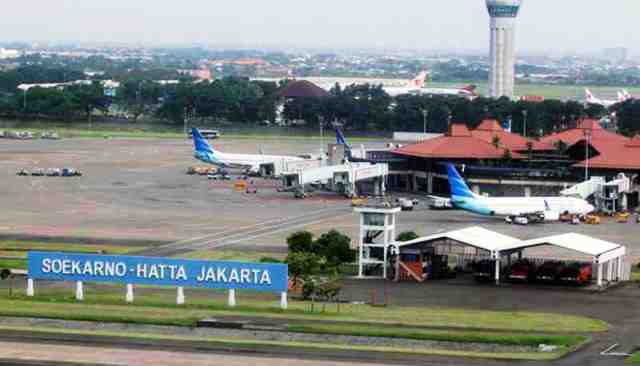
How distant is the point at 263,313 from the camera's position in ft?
217

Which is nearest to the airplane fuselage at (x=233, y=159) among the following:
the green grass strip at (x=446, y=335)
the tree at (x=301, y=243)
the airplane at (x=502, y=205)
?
the airplane at (x=502, y=205)

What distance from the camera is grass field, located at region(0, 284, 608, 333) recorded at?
63938 millimetres

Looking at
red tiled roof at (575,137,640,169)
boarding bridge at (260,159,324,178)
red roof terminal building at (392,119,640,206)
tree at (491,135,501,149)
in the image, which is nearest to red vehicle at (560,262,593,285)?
red roof terminal building at (392,119,640,206)

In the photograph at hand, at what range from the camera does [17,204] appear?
12200cm

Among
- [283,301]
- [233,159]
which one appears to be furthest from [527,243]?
[233,159]

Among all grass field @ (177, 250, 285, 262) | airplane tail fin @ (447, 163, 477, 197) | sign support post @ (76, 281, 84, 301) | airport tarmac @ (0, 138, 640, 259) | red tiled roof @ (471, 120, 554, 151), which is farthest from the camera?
red tiled roof @ (471, 120, 554, 151)

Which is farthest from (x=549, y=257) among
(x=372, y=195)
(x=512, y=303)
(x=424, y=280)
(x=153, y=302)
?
(x=372, y=195)

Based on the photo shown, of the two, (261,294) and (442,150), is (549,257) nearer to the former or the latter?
(261,294)

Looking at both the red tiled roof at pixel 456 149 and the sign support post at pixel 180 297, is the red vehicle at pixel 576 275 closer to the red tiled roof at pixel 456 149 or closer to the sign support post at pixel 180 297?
the sign support post at pixel 180 297

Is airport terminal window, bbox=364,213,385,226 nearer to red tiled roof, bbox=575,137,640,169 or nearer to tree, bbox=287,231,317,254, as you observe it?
tree, bbox=287,231,317,254

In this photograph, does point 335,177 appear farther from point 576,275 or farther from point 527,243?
point 576,275

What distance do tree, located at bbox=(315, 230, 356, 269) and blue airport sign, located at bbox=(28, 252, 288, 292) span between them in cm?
1513

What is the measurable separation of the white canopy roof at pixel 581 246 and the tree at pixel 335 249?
983 centimetres

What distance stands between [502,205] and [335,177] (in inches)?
991
